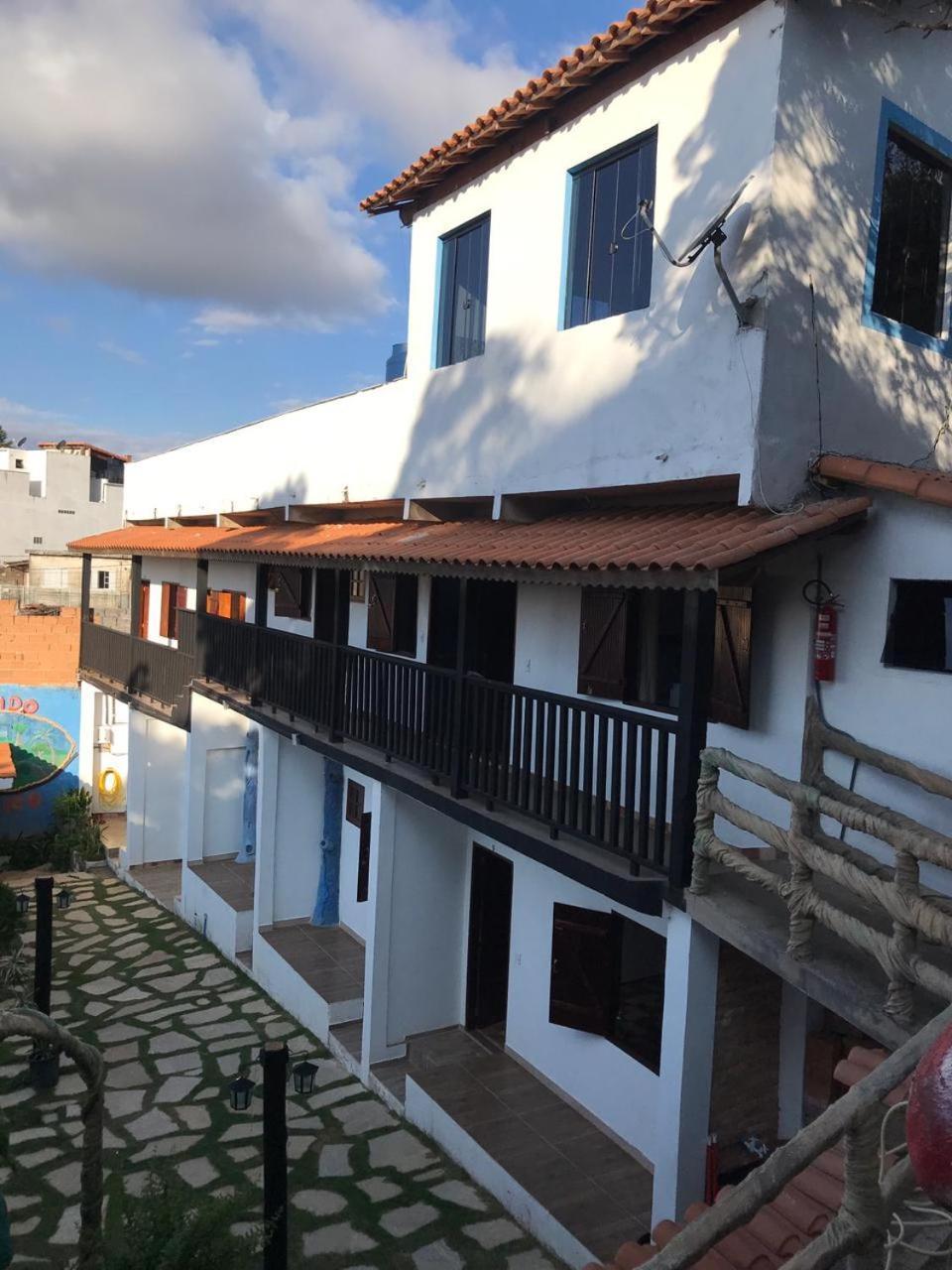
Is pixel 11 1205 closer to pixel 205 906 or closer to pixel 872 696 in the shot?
pixel 205 906

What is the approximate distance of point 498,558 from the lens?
672 cm

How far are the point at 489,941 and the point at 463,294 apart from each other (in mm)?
6919

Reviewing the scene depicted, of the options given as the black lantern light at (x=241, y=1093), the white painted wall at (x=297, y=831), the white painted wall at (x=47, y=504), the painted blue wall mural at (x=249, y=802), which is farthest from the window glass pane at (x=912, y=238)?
the white painted wall at (x=47, y=504)

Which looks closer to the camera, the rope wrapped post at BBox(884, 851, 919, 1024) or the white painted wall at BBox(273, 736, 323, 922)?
the rope wrapped post at BBox(884, 851, 919, 1024)

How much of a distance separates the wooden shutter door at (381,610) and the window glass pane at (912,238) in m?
6.03

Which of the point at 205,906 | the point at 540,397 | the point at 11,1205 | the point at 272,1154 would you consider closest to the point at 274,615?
the point at 205,906

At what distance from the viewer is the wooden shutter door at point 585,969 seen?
8.11 m

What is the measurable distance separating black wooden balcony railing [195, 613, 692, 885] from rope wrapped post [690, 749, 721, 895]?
4.3 inches

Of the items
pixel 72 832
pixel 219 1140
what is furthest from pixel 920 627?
pixel 72 832

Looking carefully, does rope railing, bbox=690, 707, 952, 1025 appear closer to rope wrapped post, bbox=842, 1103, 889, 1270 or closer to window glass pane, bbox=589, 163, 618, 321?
rope wrapped post, bbox=842, 1103, 889, 1270

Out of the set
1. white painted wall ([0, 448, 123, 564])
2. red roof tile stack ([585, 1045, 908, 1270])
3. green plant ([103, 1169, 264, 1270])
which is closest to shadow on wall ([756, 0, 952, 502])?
red roof tile stack ([585, 1045, 908, 1270])

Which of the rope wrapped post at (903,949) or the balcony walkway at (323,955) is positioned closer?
the rope wrapped post at (903,949)

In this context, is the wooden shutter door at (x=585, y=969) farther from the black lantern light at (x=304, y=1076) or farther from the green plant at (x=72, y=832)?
the green plant at (x=72, y=832)

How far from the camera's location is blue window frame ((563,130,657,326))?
7199 millimetres
